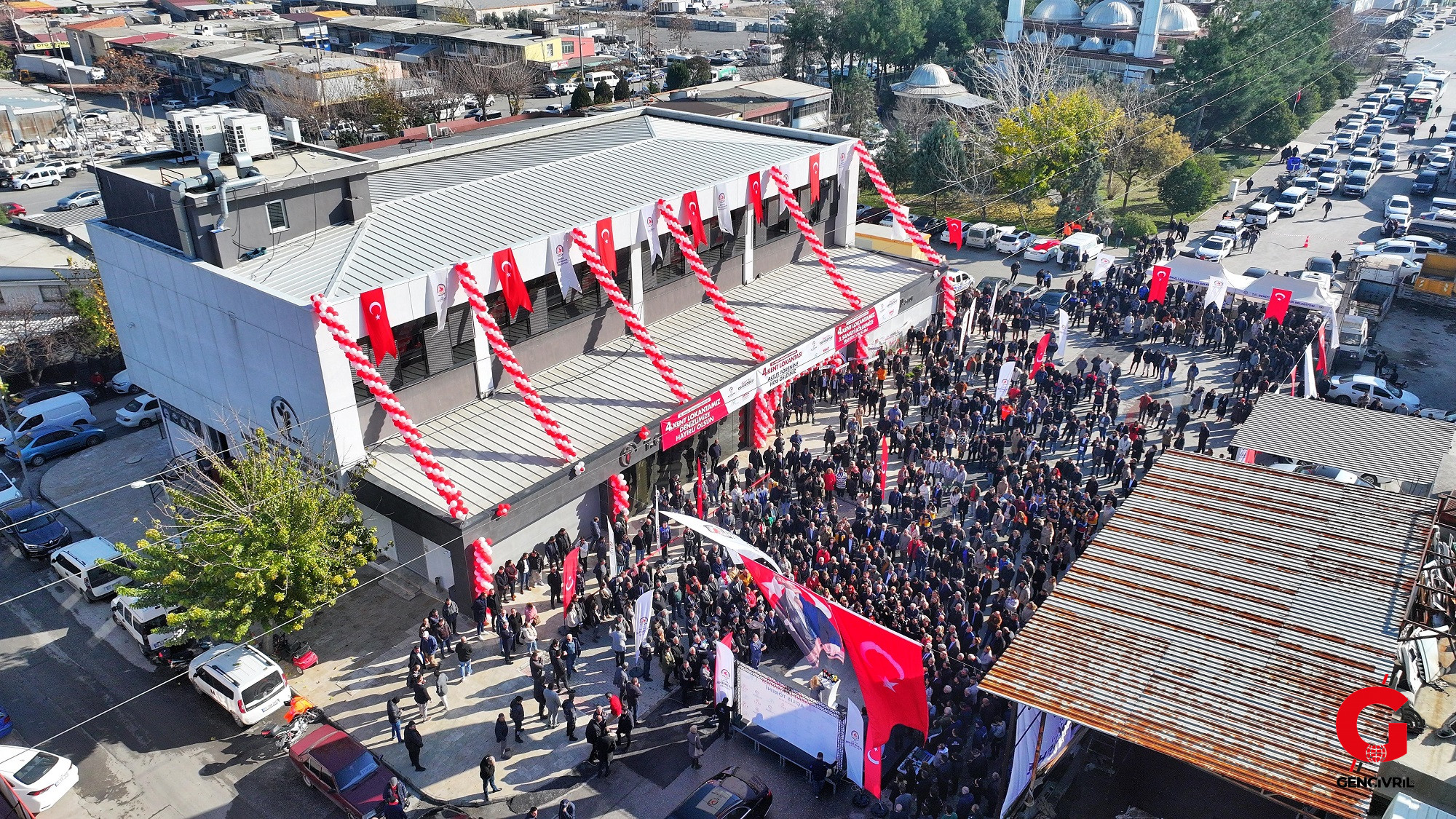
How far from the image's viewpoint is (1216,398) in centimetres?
3073

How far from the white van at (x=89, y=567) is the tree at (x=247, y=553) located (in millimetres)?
3987

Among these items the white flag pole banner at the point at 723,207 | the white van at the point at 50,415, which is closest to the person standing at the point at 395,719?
the white flag pole banner at the point at 723,207

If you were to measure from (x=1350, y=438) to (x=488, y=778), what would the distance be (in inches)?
778

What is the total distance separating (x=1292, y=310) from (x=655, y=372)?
76.4 ft

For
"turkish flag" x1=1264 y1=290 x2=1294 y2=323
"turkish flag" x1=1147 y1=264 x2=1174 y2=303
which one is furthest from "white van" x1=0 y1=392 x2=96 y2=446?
"turkish flag" x1=1264 y1=290 x2=1294 y2=323

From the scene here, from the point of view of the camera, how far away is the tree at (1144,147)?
164 feet

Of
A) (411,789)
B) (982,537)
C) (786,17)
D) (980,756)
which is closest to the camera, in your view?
(980,756)

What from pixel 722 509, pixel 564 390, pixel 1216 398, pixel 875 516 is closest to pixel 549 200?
pixel 564 390

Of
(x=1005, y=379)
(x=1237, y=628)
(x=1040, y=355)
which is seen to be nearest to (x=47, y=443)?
(x=1005, y=379)

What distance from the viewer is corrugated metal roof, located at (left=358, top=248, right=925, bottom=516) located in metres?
22.1

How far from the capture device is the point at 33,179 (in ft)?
180

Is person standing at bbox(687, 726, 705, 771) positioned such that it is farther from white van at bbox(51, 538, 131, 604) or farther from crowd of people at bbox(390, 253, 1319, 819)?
white van at bbox(51, 538, 131, 604)

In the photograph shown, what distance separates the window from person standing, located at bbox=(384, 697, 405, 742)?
1162cm

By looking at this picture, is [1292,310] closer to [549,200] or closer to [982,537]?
[982,537]
